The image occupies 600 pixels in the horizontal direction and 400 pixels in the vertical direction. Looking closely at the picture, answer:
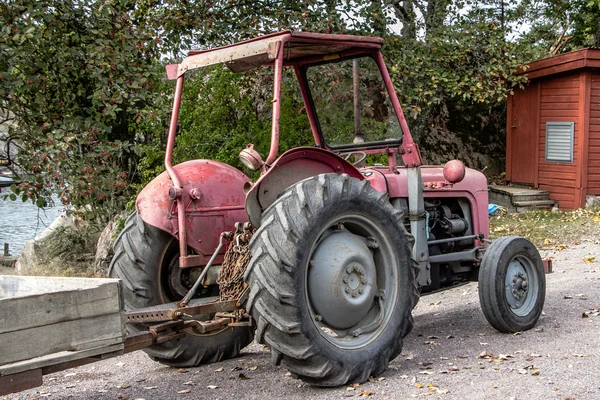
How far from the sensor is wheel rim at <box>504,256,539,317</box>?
608 centimetres

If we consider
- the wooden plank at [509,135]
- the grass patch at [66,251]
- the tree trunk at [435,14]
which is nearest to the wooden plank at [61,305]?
the grass patch at [66,251]

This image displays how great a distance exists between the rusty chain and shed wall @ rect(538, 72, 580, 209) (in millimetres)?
13576

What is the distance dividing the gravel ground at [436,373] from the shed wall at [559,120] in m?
10.7

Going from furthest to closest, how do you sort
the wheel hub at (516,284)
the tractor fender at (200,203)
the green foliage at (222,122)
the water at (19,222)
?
the water at (19,222), the green foliage at (222,122), the wheel hub at (516,284), the tractor fender at (200,203)

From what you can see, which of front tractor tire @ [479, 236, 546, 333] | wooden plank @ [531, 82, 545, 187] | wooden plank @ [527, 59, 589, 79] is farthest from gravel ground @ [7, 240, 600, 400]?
wooden plank @ [531, 82, 545, 187]

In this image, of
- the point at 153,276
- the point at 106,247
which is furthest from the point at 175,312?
the point at 106,247

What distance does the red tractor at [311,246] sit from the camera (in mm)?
4434

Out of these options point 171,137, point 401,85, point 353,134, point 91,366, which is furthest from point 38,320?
point 401,85

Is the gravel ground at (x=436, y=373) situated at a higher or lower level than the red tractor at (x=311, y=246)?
lower

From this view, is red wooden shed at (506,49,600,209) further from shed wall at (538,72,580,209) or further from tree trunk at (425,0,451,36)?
tree trunk at (425,0,451,36)

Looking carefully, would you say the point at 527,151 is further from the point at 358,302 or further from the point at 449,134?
the point at 358,302

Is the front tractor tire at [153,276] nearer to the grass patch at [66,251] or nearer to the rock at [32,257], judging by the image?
the grass patch at [66,251]

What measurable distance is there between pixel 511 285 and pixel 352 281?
75.4 inches

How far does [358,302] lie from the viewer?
4.76 m
